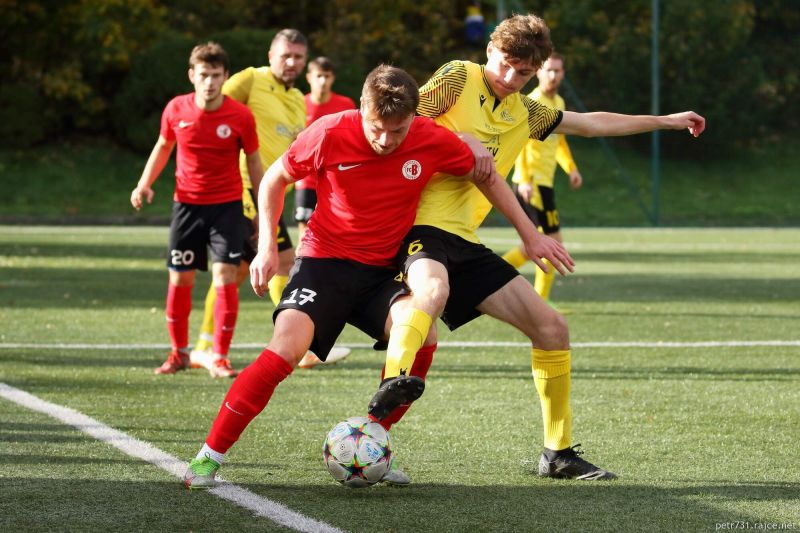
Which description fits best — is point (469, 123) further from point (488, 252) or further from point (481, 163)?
point (488, 252)

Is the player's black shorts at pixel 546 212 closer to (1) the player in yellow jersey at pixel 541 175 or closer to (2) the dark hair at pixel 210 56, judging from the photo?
(1) the player in yellow jersey at pixel 541 175

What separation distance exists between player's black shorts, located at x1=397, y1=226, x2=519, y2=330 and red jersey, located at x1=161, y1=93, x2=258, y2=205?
343 centimetres

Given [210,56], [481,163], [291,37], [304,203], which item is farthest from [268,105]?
[481,163]

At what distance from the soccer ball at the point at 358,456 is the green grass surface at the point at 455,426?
3.6 inches

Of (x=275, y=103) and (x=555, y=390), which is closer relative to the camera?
(x=555, y=390)

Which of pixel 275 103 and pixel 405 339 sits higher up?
pixel 275 103

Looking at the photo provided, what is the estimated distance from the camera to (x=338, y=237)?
18.6 ft

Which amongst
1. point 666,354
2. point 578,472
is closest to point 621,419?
point 578,472

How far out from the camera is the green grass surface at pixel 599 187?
94.9 feet

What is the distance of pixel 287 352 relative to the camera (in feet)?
17.9

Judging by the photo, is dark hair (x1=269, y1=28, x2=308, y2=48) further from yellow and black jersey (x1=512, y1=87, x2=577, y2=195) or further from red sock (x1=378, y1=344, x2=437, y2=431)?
red sock (x1=378, y1=344, x2=437, y2=431)

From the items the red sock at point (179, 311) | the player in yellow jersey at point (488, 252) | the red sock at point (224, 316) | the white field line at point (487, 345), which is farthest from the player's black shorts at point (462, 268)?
the white field line at point (487, 345)

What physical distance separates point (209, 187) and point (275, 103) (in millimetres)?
1214

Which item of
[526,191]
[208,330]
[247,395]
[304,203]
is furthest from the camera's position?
[526,191]
